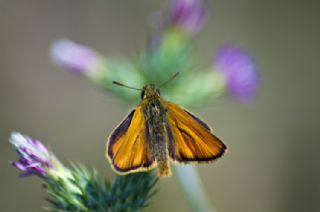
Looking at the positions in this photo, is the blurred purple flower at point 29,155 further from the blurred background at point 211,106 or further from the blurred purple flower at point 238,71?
the blurred background at point 211,106

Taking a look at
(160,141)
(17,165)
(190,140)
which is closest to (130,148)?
(160,141)

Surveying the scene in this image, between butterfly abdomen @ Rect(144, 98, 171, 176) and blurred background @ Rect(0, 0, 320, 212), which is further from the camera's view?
blurred background @ Rect(0, 0, 320, 212)

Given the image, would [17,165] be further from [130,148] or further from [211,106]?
[211,106]

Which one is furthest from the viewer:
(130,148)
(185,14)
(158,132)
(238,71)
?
(185,14)

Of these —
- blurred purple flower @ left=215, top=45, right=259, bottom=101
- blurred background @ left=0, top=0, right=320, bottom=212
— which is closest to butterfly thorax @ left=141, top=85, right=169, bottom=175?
blurred purple flower @ left=215, top=45, right=259, bottom=101

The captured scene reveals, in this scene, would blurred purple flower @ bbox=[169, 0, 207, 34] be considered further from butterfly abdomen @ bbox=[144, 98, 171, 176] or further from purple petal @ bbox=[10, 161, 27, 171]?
purple petal @ bbox=[10, 161, 27, 171]

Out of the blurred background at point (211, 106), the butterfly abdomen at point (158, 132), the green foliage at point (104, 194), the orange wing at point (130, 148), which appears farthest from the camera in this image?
the blurred background at point (211, 106)

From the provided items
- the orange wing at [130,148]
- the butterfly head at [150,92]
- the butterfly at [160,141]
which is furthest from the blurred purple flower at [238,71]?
the orange wing at [130,148]

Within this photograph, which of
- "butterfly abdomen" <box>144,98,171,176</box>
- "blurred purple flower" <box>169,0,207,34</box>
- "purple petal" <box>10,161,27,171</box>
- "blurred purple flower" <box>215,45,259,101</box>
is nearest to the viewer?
"butterfly abdomen" <box>144,98,171,176</box>
